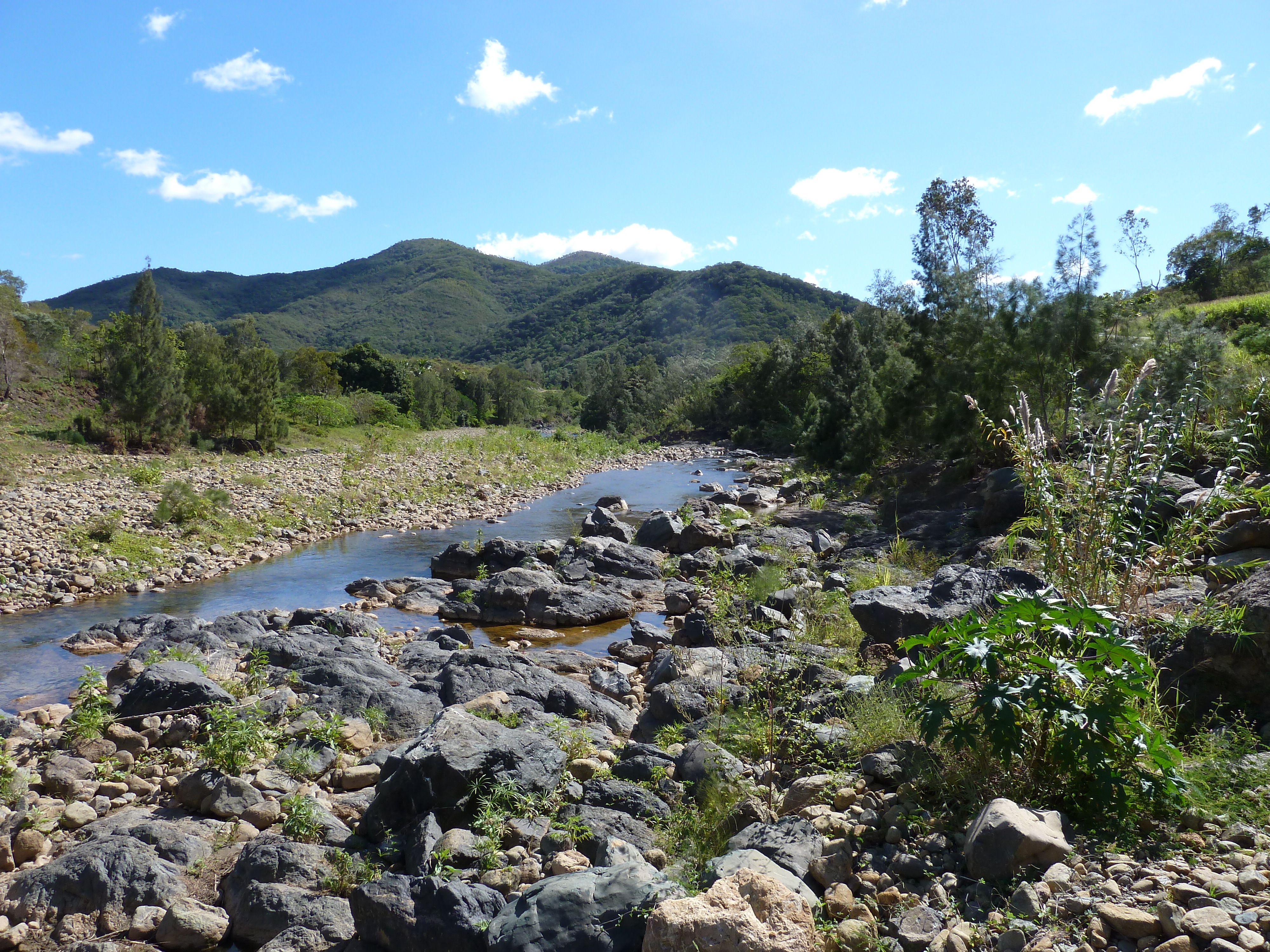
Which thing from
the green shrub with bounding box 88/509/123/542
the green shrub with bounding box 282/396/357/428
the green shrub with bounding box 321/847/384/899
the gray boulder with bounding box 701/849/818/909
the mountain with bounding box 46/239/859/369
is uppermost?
the mountain with bounding box 46/239/859/369

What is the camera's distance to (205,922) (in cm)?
458

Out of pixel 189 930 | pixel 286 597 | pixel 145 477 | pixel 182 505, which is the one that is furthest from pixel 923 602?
pixel 145 477

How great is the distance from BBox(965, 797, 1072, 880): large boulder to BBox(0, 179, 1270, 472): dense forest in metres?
3.25

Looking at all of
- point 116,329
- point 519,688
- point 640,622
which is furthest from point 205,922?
point 116,329

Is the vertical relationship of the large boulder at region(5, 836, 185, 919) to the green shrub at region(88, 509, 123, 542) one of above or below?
below

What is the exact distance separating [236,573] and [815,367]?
3667cm

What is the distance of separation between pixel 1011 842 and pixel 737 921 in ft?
4.74

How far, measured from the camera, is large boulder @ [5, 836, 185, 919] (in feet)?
15.3

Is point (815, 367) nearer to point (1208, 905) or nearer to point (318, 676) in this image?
point (318, 676)

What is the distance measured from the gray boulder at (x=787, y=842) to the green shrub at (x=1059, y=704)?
951 mm

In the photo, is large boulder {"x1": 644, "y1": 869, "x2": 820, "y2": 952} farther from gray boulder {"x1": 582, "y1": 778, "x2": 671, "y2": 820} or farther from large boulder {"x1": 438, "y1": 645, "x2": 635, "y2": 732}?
large boulder {"x1": 438, "y1": 645, "x2": 635, "y2": 732}

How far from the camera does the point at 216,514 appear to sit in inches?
756

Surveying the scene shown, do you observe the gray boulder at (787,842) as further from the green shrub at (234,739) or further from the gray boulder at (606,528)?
the gray boulder at (606,528)

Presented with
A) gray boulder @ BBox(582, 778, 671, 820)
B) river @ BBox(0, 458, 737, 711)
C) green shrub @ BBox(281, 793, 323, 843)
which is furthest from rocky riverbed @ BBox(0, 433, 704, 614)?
gray boulder @ BBox(582, 778, 671, 820)
